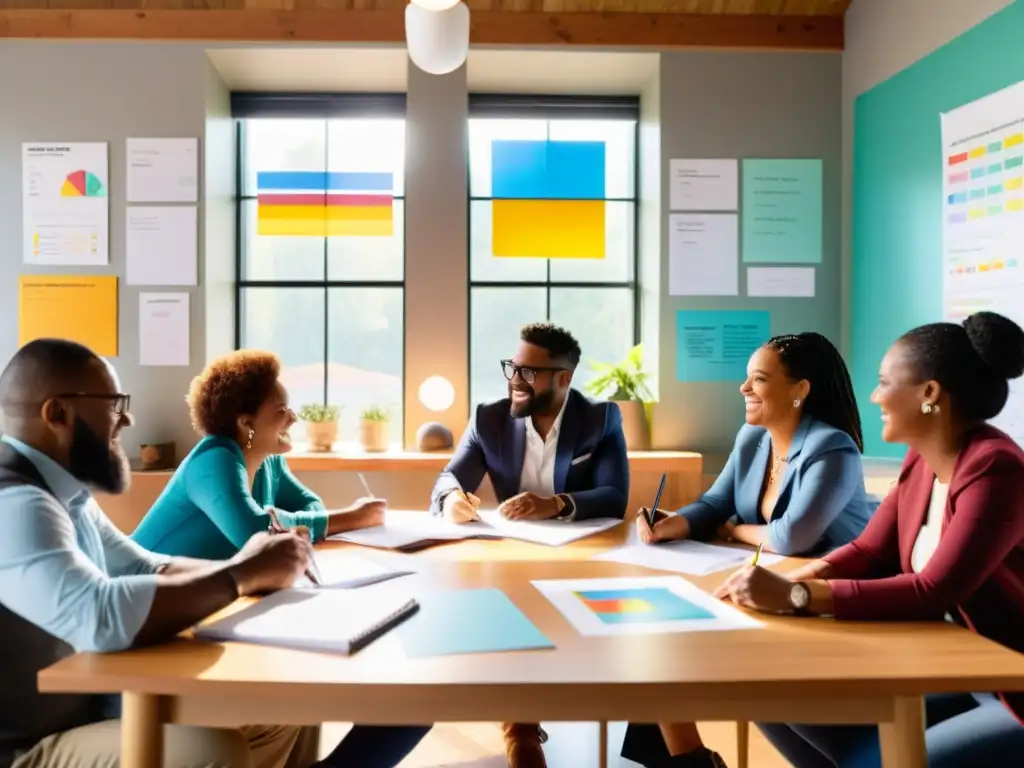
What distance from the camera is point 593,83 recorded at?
164 inches

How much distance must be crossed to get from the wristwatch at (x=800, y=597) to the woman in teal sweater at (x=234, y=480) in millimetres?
1135

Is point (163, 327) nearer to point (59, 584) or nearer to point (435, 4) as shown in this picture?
point (435, 4)

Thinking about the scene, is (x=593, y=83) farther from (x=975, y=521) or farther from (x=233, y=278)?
(x=975, y=521)

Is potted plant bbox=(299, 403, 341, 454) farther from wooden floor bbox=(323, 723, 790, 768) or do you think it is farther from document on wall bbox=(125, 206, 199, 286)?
wooden floor bbox=(323, 723, 790, 768)

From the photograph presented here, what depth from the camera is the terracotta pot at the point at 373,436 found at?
387 cm

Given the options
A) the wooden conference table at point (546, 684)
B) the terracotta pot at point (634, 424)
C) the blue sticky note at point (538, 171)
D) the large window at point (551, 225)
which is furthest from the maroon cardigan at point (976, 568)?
the blue sticky note at point (538, 171)

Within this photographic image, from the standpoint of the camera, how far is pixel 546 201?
13.9 ft

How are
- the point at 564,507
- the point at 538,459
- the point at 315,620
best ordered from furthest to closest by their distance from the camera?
1. the point at 538,459
2. the point at 564,507
3. the point at 315,620

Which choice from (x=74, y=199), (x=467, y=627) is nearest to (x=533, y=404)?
(x=467, y=627)

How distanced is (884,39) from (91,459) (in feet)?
12.0

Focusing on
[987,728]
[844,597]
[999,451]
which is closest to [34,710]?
[844,597]

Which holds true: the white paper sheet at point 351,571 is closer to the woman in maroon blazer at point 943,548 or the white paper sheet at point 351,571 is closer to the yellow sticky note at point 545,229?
the woman in maroon blazer at point 943,548

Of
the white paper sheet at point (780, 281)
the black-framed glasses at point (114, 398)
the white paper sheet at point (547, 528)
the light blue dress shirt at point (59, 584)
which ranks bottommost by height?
the white paper sheet at point (547, 528)

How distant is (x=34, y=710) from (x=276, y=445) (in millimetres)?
858
